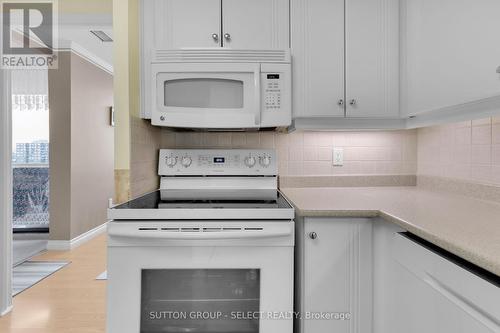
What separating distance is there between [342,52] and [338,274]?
1139mm

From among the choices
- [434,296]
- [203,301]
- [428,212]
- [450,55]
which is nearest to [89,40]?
[203,301]

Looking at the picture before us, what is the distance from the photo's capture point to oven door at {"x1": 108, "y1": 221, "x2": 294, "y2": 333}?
136 centimetres

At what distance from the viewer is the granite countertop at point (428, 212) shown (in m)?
0.82

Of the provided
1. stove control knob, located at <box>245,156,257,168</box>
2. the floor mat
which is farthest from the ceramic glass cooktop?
the floor mat

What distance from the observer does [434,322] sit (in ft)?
3.11

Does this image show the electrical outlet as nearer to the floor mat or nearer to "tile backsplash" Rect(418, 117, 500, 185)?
"tile backsplash" Rect(418, 117, 500, 185)

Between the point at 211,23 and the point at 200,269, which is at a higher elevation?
the point at 211,23

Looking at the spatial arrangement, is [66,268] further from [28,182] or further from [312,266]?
[312,266]

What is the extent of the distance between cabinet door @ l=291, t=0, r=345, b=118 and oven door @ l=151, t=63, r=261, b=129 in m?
0.26

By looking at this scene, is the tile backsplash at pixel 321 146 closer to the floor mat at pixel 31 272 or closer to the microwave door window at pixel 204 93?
the microwave door window at pixel 204 93

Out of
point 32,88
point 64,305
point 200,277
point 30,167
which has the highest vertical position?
point 32,88

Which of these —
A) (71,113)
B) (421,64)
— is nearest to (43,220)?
(71,113)

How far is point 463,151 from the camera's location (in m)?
1.69

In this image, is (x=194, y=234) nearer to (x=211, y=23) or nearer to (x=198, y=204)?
(x=198, y=204)
